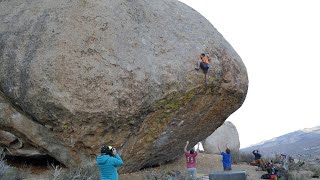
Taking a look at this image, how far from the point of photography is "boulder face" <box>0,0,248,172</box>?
30.8 ft

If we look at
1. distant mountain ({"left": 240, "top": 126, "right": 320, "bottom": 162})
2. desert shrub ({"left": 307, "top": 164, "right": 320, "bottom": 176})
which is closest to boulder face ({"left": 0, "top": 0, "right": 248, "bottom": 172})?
desert shrub ({"left": 307, "top": 164, "right": 320, "bottom": 176})

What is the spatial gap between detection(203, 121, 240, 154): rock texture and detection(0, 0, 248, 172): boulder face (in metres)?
9.44

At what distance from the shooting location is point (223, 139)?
21.4 metres

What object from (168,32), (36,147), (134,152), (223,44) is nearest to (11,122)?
(36,147)

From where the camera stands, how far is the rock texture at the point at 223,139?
2092 centimetres

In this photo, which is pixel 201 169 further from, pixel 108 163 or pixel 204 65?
pixel 108 163

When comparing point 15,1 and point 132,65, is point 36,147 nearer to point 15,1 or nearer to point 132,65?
point 132,65

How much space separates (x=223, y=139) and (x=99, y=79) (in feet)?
43.1

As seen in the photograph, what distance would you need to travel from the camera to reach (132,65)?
32.8ft

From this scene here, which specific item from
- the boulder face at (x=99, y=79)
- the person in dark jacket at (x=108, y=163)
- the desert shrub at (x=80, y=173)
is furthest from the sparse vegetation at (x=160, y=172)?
the person in dark jacket at (x=108, y=163)

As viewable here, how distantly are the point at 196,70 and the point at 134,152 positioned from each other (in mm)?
2707

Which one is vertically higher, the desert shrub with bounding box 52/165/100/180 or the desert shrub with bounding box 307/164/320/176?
the desert shrub with bounding box 52/165/100/180

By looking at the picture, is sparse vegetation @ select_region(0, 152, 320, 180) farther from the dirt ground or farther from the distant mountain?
the distant mountain

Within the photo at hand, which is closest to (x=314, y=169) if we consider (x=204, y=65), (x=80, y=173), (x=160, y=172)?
(x=160, y=172)
